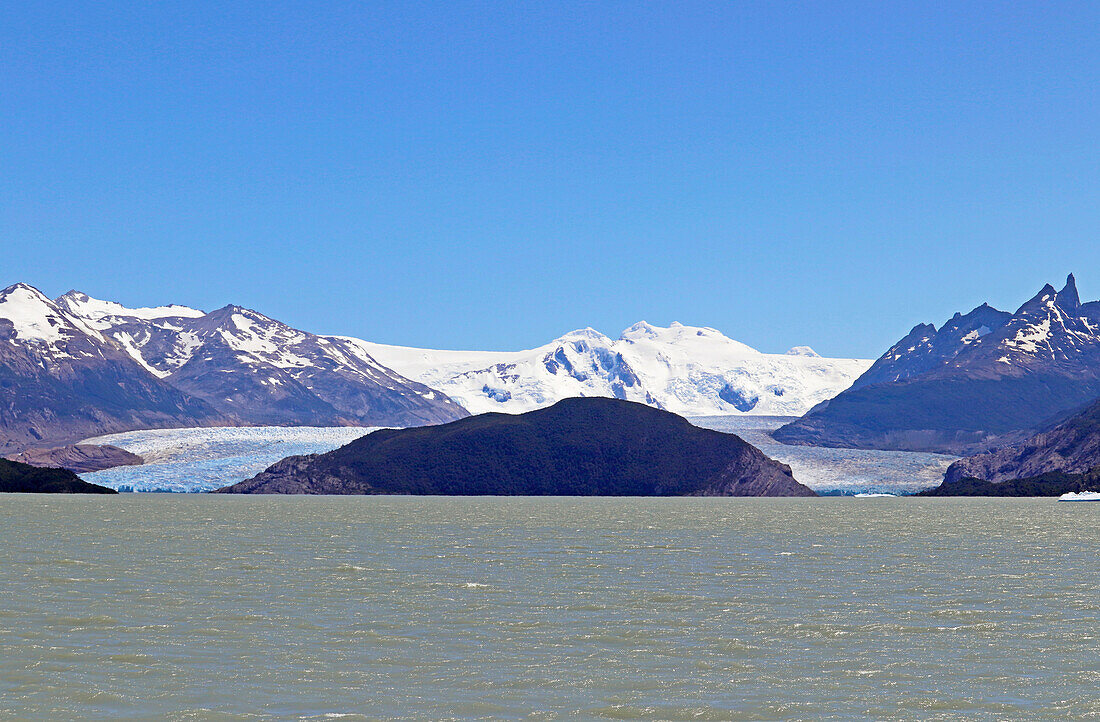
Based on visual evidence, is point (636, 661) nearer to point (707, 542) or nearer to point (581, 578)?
point (581, 578)

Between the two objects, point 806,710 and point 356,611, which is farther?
point 356,611

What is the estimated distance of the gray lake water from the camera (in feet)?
100

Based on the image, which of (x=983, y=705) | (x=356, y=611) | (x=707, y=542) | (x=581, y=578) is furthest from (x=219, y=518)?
(x=983, y=705)

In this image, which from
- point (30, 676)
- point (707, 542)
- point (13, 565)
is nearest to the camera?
point (30, 676)

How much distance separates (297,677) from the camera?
109 ft

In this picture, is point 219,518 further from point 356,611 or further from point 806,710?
point 806,710

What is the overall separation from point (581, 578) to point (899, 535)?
186 feet

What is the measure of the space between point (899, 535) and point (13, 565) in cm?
7313

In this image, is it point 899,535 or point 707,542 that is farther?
point 899,535

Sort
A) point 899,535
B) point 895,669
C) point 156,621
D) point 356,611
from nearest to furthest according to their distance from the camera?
point 895,669
point 156,621
point 356,611
point 899,535

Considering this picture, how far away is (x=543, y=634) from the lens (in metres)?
41.5

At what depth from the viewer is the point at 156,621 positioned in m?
43.5

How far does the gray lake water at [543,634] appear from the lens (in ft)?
100

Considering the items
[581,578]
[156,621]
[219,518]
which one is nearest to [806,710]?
[156,621]
